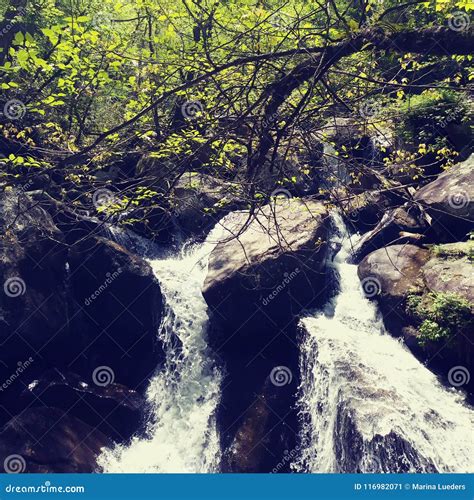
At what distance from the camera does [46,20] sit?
14.1m

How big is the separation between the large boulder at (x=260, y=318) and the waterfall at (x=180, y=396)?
1.28 feet

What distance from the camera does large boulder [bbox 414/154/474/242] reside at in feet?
42.2

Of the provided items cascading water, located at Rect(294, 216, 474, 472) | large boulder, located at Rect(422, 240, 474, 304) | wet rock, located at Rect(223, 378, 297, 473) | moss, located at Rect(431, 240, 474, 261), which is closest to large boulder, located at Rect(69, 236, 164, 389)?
wet rock, located at Rect(223, 378, 297, 473)

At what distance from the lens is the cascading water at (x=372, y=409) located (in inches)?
355

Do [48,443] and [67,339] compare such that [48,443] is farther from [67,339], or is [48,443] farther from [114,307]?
[114,307]

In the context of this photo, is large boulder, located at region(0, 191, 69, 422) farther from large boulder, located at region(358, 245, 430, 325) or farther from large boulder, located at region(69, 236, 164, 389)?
large boulder, located at region(358, 245, 430, 325)

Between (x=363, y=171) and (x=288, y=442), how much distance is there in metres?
7.40

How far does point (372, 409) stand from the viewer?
9.58 meters

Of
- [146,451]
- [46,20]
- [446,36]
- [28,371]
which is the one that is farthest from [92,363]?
[446,36]

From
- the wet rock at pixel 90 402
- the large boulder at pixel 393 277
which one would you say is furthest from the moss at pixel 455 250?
the wet rock at pixel 90 402

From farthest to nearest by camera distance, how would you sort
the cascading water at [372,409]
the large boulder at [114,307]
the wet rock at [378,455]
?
the large boulder at [114,307], the cascading water at [372,409], the wet rock at [378,455]

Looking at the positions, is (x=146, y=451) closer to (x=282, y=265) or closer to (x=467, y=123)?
(x=282, y=265)

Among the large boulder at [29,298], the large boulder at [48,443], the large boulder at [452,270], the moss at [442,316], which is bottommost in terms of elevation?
the moss at [442,316]

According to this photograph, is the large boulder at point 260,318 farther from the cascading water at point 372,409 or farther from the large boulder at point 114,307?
the large boulder at point 114,307
